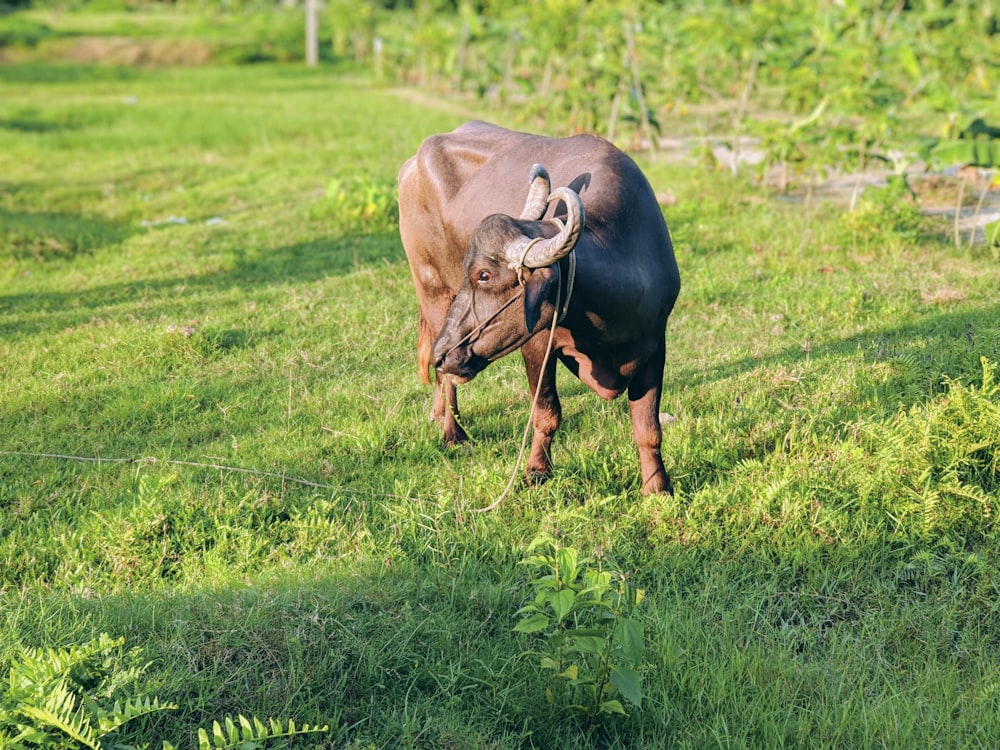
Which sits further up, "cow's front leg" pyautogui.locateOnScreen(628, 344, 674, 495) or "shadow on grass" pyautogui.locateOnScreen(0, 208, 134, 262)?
"cow's front leg" pyautogui.locateOnScreen(628, 344, 674, 495)

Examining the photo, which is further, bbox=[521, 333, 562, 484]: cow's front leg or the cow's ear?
bbox=[521, 333, 562, 484]: cow's front leg

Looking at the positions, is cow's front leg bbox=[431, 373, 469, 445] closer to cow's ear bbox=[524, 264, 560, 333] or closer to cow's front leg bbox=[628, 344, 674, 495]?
cow's front leg bbox=[628, 344, 674, 495]

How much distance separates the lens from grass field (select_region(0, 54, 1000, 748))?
3129 millimetres

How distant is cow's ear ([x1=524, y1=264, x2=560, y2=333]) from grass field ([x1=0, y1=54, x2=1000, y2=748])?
1014 millimetres

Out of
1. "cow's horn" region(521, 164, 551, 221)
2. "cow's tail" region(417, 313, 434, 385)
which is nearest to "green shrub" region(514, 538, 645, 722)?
"cow's horn" region(521, 164, 551, 221)

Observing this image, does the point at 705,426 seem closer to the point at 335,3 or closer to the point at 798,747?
the point at 798,747

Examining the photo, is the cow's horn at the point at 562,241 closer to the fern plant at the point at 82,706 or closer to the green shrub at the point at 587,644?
the green shrub at the point at 587,644

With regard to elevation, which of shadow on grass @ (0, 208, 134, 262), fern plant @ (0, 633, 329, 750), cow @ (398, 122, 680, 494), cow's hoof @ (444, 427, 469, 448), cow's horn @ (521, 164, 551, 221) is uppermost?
cow's horn @ (521, 164, 551, 221)

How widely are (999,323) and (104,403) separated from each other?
534 cm

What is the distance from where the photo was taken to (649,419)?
14.1 feet

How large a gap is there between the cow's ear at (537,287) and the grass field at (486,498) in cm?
101

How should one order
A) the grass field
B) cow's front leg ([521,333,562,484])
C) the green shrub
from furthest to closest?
cow's front leg ([521,333,562,484])
the grass field
the green shrub

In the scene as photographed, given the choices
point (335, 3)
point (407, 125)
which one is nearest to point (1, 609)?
point (407, 125)

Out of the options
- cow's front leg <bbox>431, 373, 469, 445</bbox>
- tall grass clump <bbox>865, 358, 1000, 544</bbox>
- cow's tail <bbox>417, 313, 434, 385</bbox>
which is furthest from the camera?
cow's tail <bbox>417, 313, 434, 385</bbox>
